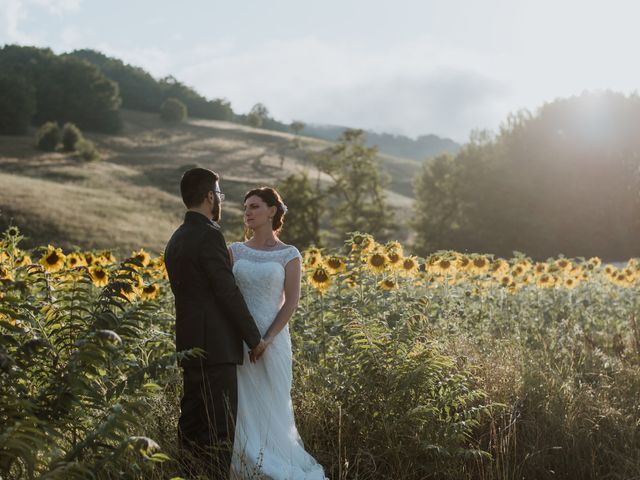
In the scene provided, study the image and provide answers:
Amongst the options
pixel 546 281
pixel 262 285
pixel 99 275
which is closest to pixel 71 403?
pixel 262 285

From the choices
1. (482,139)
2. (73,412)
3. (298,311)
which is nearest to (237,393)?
(73,412)

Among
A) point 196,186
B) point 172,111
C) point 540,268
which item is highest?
point 172,111

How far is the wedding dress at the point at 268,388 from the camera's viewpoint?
4777 millimetres

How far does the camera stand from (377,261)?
22.2 feet

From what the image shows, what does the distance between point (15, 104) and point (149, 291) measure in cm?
7038

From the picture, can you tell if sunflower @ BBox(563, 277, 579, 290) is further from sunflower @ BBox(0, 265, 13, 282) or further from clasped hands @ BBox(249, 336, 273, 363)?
sunflower @ BBox(0, 265, 13, 282)

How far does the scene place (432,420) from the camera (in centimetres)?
492

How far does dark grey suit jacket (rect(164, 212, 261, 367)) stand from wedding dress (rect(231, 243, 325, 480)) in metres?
0.45

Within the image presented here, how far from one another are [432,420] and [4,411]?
2.86m

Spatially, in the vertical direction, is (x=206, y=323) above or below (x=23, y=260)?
above

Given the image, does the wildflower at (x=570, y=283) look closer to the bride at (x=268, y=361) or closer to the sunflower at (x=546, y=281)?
the sunflower at (x=546, y=281)

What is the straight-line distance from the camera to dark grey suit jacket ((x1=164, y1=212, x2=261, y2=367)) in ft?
14.6

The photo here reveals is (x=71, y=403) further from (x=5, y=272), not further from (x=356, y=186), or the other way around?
(x=356, y=186)

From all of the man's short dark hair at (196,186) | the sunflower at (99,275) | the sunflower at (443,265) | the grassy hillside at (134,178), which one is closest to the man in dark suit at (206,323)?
the man's short dark hair at (196,186)
